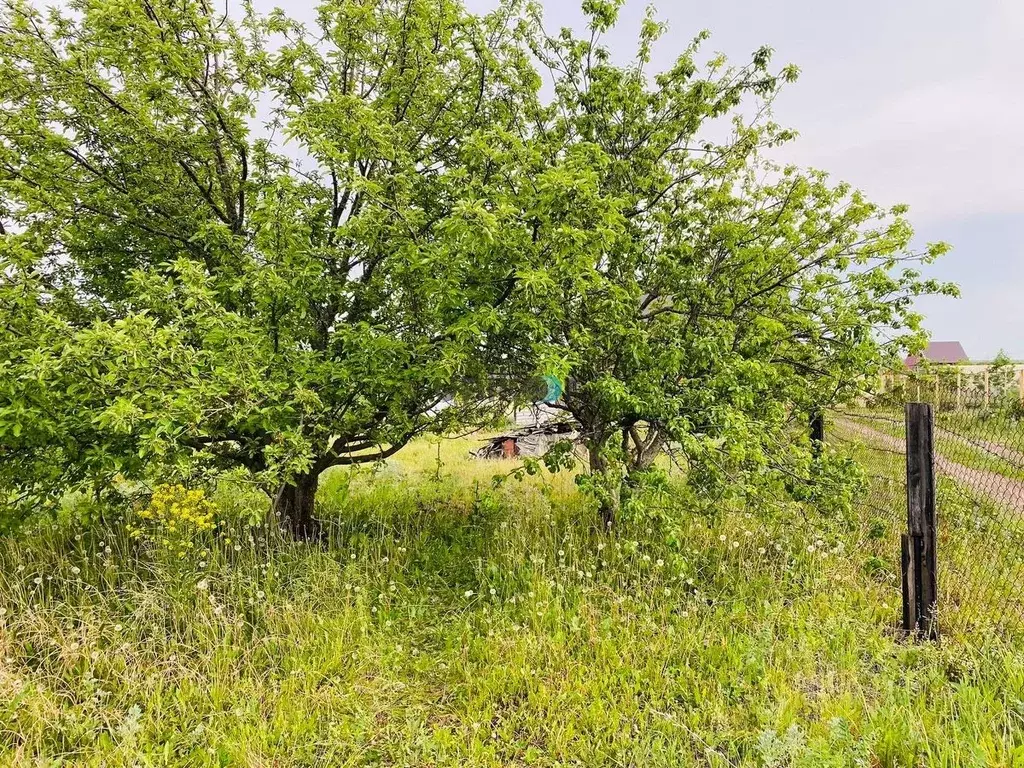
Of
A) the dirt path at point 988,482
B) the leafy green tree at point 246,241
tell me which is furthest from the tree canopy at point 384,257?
the dirt path at point 988,482

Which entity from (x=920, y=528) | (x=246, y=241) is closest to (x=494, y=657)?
(x=920, y=528)

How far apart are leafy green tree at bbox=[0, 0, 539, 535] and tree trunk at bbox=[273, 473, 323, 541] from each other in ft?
0.43

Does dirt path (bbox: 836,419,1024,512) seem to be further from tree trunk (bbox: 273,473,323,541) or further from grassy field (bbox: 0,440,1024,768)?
tree trunk (bbox: 273,473,323,541)

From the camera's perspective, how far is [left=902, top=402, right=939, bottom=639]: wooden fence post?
10.8ft

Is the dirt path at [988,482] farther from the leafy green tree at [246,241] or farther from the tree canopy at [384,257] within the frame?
the leafy green tree at [246,241]

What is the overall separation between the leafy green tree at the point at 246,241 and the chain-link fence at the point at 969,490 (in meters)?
3.24

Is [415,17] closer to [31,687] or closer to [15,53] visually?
[15,53]

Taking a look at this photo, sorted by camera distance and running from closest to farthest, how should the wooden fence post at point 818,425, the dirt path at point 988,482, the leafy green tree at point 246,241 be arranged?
the leafy green tree at point 246,241 < the dirt path at point 988,482 < the wooden fence post at point 818,425

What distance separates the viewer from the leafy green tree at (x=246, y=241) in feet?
10.2

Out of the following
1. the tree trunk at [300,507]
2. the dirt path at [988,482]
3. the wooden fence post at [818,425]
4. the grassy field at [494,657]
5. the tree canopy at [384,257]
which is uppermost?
the tree canopy at [384,257]

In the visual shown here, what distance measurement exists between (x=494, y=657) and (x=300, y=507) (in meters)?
2.61

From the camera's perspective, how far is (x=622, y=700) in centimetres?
278

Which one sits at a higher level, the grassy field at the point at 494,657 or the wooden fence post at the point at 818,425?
the wooden fence post at the point at 818,425

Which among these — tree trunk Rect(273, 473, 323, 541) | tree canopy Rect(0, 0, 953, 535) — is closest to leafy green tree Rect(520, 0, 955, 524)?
tree canopy Rect(0, 0, 953, 535)
